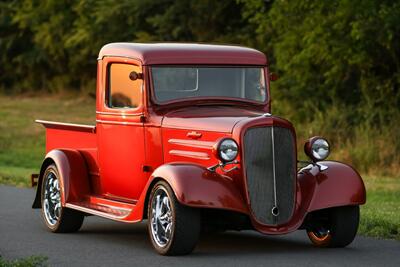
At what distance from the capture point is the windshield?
1219 cm

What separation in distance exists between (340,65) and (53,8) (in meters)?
23.4

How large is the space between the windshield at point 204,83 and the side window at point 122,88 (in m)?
0.24

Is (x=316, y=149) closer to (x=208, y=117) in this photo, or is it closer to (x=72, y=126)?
(x=208, y=117)

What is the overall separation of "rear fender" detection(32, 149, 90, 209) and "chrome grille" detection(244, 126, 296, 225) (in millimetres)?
2582

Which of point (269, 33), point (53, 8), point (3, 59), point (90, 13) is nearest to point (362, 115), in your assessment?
point (269, 33)

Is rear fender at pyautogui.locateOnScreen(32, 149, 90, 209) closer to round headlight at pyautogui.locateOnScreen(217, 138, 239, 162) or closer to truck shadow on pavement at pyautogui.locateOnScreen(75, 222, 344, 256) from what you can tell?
truck shadow on pavement at pyautogui.locateOnScreen(75, 222, 344, 256)

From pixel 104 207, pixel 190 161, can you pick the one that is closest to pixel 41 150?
pixel 104 207

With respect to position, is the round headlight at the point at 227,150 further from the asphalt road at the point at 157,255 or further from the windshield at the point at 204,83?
the windshield at the point at 204,83

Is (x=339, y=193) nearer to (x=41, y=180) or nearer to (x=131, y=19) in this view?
(x=41, y=180)

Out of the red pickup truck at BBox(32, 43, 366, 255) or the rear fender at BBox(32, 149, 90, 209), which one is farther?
the rear fender at BBox(32, 149, 90, 209)

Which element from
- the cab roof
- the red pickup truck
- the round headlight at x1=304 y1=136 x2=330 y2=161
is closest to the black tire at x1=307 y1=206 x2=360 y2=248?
the red pickup truck

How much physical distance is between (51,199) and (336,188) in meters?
3.53

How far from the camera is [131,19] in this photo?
1522 inches

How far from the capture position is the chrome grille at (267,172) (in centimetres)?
1092
